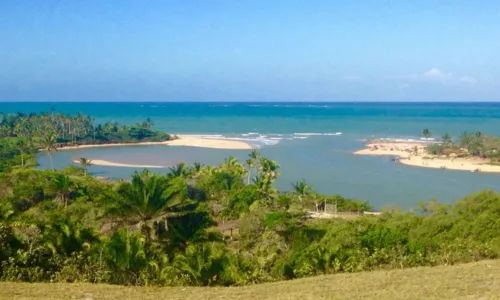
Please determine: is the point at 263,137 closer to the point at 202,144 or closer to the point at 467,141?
the point at 202,144

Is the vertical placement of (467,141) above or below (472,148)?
above

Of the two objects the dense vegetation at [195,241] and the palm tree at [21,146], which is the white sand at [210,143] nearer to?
the palm tree at [21,146]

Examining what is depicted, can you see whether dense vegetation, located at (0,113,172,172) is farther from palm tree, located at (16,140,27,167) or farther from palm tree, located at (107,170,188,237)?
palm tree, located at (107,170,188,237)

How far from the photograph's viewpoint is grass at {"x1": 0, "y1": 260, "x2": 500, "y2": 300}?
43.8ft

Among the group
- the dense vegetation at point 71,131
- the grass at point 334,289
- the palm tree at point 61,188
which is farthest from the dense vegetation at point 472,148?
the grass at point 334,289

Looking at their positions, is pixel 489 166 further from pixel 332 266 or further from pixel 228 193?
pixel 332 266

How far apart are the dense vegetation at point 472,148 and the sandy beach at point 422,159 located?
1.46 metres

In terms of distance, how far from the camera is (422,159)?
265ft

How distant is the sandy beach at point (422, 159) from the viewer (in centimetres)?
7419

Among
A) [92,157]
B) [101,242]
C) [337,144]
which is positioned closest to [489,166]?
[337,144]

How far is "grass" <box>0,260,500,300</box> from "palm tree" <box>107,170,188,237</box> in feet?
29.9

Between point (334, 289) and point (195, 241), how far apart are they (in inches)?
449

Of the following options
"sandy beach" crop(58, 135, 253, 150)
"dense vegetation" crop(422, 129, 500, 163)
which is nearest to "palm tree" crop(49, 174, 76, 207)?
"sandy beach" crop(58, 135, 253, 150)

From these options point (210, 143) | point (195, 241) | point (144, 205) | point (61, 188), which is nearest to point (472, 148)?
point (210, 143)
